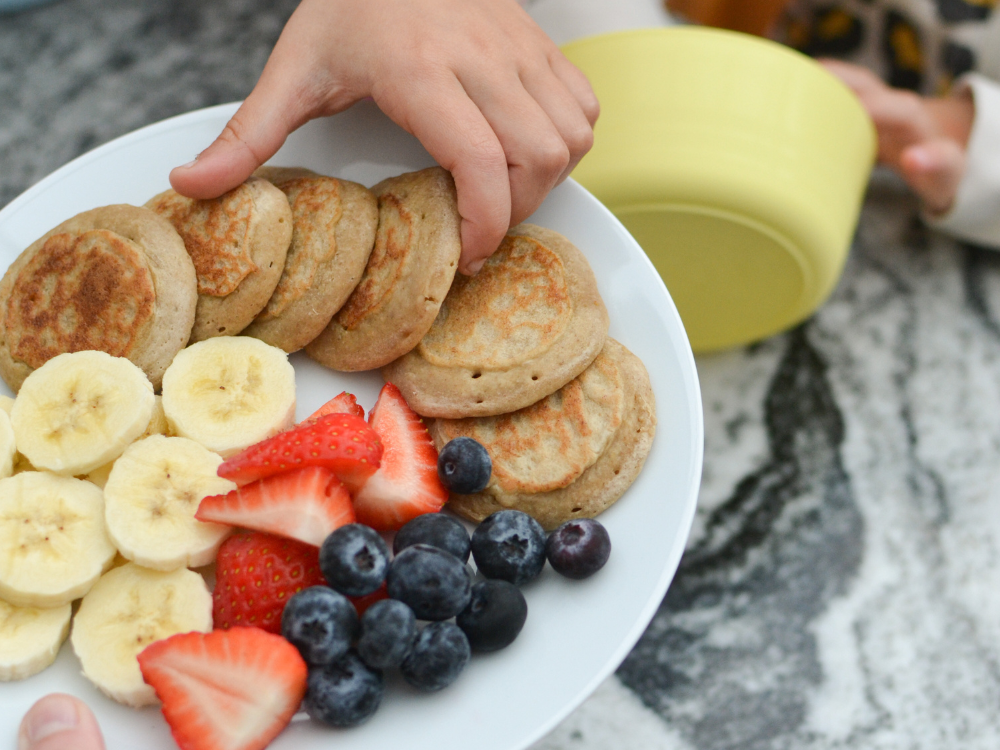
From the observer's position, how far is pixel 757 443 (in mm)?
1850

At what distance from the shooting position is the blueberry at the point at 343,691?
0.92 metres

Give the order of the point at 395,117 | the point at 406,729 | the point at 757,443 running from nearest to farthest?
the point at 406,729
the point at 395,117
the point at 757,443

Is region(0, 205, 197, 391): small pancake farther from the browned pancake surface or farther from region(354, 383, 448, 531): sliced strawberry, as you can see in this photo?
Result: region(354, 383, 448, 531): sliced strawberry

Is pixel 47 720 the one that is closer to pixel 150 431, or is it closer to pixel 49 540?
pixel 49 540

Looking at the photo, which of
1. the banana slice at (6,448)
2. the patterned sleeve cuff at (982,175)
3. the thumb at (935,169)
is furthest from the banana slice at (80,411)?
the patterned sleeve cuff at (982,175)

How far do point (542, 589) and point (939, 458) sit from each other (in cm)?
123

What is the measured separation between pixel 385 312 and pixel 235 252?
0.74 feet

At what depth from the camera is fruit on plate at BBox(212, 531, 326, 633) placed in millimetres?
979

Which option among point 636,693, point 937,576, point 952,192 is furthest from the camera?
point 952,192

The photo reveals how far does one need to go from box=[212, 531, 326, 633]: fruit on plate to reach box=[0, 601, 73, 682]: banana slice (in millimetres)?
186

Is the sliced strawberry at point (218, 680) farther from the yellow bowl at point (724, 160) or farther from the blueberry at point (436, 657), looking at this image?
the yellow bowl at point (724, 160)

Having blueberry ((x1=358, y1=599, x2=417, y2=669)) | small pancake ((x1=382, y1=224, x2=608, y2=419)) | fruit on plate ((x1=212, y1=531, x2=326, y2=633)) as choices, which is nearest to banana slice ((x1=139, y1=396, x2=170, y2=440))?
fruit on plate ((x1=212, y1=531, x2=326, y2=633))

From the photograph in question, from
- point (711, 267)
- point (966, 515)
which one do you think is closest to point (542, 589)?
point (711, 267)

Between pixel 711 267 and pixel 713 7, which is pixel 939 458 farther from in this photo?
pixel 713 7
